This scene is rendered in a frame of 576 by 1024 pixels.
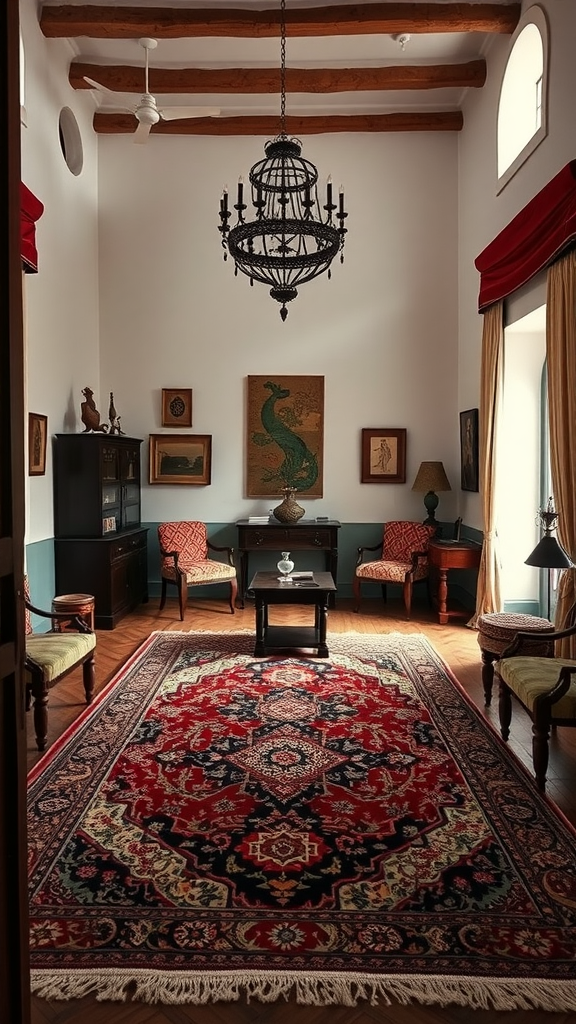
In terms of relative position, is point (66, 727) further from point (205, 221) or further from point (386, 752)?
point (205, 221)

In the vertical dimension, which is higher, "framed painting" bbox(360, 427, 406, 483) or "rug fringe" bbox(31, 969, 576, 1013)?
"framed painting" bbox(360, 427, 406, 483)

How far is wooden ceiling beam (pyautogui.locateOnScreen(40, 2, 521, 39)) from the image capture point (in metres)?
6.15

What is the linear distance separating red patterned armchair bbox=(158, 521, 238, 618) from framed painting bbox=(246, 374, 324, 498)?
0.90 metres

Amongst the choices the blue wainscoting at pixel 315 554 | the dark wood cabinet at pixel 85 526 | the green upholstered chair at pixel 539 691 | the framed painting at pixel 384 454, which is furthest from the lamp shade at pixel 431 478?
the green upholstered chair at pixel 539 691

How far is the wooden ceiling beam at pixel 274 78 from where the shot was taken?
23.5 ft

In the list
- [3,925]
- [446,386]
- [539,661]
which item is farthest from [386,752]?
[446,386]

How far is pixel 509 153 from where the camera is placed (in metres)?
6.47

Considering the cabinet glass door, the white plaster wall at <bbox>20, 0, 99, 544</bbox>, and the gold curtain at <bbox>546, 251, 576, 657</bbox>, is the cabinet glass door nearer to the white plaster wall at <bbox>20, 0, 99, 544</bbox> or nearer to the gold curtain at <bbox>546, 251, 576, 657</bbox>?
the white plaster wall at <bbox>20, 0, 99, 544</bbox>

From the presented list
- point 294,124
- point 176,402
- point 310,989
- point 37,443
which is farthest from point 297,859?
point 294,124

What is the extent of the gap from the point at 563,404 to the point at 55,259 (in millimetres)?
5046

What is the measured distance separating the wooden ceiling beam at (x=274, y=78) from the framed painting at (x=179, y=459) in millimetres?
3764

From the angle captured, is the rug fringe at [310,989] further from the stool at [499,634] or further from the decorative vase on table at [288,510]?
the decorative vase on table at [288,510]

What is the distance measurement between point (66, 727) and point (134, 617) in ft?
10.4

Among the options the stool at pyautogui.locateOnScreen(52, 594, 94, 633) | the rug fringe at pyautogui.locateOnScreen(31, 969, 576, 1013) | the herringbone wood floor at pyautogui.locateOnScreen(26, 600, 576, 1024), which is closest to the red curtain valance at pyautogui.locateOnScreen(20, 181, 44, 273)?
the stool at pyautogui.locateOnScreen(52, 594, 94, 633)
